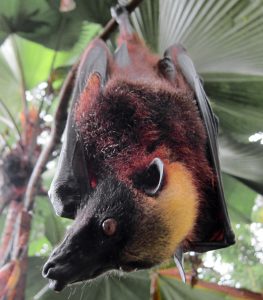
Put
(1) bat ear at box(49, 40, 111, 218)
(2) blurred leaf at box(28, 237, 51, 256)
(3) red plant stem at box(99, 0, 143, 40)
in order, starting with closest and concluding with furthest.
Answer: (1) bat ear at box(49, 40, 111, 218) → (3) red plant stem at box(99, 0, 143, 40) → (2) blurred leaf at box(28, 237, 51, 256)

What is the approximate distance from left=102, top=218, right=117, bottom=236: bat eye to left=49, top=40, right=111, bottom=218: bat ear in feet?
0.31

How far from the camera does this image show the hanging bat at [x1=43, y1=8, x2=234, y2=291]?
0.74 metres

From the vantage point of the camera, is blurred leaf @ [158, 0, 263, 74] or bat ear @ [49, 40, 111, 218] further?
blurred leaf @ [158, 0, 263, 74]

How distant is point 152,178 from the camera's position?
2.55 feet

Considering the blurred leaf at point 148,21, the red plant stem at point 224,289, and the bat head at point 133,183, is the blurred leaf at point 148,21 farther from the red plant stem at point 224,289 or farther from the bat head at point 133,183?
the red plant stem at point 224,289

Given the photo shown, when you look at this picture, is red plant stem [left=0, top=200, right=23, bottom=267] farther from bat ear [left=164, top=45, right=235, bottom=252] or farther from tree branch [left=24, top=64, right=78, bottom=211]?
bat ear [left=164, top=45, right=235, bottom=252]

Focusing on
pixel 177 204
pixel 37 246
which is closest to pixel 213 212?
pixel 177 204

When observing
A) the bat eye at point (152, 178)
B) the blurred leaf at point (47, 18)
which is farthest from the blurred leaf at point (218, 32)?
the bat eye at point (152, 178)

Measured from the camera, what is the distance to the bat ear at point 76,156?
855mm

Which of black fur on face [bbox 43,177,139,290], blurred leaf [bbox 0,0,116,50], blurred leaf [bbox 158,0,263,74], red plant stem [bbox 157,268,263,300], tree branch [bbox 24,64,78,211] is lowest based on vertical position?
red plant stem [bbox 157,268,263,300]

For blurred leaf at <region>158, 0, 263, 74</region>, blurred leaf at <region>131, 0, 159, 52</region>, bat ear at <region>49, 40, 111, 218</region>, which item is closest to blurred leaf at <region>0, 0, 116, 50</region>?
blurred leaf at <region>131, 0, 159, 52</region>

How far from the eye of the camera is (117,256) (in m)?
0.75

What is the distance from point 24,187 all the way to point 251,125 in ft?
2.39

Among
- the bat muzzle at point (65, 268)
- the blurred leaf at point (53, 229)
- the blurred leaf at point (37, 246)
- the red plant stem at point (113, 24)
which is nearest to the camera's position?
the bat muzzle at point (65, 268)
